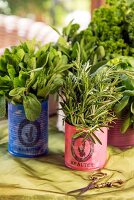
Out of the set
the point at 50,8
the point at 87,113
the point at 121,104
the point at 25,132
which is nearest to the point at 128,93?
the point at 121,104

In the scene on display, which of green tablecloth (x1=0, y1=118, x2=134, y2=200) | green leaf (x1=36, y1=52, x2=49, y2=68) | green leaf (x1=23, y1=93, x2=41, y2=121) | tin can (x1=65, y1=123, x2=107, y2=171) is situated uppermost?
green leaf (x1=36, y1=52, x2=49, y2=68)

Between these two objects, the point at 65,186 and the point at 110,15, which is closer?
the point at 65,186

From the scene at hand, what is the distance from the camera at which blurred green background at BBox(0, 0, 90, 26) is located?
3055 millimetres

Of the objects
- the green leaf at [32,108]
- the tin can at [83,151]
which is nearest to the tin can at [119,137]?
the tin can at [83,151]

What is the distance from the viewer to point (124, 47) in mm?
1339

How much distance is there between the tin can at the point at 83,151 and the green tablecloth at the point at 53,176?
2 centimetres

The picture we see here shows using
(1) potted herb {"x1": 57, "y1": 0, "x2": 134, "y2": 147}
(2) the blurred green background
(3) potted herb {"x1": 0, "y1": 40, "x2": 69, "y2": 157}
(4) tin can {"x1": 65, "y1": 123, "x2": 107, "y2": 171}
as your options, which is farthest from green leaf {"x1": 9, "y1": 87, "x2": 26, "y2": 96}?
(2) the blurred green background

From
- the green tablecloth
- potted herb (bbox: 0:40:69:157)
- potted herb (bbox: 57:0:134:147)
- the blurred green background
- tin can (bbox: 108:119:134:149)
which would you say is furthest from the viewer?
the blurred green background

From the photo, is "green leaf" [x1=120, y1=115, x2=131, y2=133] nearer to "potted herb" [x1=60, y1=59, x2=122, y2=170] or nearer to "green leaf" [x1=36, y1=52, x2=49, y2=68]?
"potted herb" [x1=60, y1=59, x2=122, y2=170]

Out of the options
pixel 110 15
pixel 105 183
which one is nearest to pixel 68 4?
pixel 110 15

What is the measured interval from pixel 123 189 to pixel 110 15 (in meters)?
0.54

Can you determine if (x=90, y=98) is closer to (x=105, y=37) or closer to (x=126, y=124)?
(x=126, y=124)

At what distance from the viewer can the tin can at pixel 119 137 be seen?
118 cm

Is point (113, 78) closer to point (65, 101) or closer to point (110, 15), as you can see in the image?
point (65, 101)
